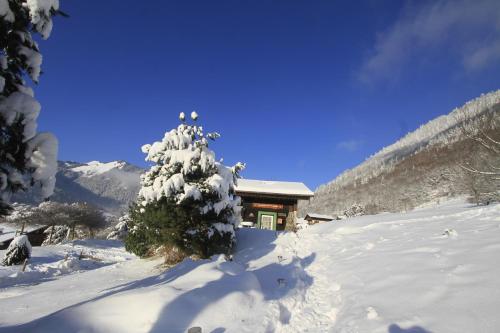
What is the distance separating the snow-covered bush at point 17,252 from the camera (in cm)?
2078

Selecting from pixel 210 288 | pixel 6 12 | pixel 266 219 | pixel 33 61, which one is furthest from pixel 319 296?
pixel 266 219

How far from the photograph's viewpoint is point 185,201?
12.9 m

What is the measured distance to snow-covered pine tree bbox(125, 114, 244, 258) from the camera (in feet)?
41.9

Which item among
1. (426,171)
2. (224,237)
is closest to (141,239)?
(224,237)

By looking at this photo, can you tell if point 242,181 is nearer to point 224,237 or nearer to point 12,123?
point 224,237

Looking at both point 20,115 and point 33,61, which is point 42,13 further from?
point 20,115

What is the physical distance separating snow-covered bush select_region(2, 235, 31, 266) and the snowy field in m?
12.9

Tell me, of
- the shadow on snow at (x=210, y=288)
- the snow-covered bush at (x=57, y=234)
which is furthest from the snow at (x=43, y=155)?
Result: the snow-covered bush at (x=57, y=234)

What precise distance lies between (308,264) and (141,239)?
8.05 metres

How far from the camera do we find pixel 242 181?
2897cm

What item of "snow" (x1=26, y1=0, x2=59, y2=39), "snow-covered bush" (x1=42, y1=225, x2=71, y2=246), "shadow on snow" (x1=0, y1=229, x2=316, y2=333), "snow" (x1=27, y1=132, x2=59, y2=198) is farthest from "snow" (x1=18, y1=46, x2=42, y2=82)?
"snow-covered bush" (x1=42, y1=225, x2=71, y2=246)

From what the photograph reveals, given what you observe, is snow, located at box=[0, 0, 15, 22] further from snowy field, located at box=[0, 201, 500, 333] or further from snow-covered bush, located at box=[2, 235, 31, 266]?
snow-covered bush, located at box=[2, 235, 31, 266]

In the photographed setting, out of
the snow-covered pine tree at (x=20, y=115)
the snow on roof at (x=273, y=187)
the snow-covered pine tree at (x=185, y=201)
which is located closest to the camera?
the snow-covered pine tree at (x=20, y=115)

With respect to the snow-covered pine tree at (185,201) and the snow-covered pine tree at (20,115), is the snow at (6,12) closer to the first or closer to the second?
the snow-covered pine tree at (20,115)
